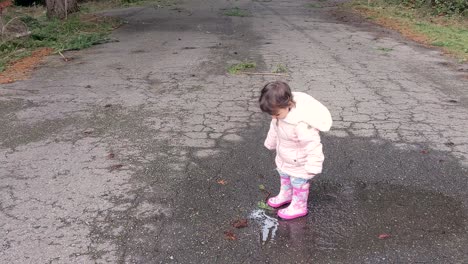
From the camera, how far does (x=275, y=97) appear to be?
2.93 m

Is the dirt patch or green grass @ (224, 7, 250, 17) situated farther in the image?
green grass @ (224, 7, 250, 17)

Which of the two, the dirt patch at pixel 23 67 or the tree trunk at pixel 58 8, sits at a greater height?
the tree trunk at pixel 58 8

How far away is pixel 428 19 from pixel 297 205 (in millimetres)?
11576

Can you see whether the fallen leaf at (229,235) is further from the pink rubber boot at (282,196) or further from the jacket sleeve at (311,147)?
the jacket sleeve at (311,147)

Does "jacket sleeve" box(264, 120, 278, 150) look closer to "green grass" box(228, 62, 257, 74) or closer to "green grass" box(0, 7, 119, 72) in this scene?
"green grass" box(228, 62, 257, 74)

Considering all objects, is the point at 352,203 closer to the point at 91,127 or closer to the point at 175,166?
the point at 175,166

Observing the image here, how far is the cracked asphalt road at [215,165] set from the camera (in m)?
2.99

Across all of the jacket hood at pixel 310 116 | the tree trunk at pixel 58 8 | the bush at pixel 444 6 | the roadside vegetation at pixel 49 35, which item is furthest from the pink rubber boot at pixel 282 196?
the bush at pixel 444 6

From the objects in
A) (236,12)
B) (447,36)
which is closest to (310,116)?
(447,36)

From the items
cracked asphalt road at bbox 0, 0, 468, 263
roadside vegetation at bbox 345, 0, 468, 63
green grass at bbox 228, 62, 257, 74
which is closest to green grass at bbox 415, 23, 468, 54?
roadside vegetation at bbox 345, 0, 468, 63

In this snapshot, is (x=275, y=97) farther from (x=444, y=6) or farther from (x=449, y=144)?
(x=444, y=6)

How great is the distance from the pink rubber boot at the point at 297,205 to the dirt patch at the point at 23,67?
17.9ft

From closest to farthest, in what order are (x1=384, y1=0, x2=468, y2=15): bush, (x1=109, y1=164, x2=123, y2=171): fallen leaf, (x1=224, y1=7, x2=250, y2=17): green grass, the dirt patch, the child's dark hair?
the child's dark hair < (x1=109, y1=164, x2=123, y2=171): fallen leaf < the dirt patch < (x1=384, y1=0, x2=468, y2=15): bush < (x1=224, y1=7, x2=250, y2=17): green grass

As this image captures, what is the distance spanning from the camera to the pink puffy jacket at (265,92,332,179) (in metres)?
3.05
